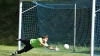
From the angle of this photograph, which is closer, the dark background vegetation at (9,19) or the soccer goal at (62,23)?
the soccer goal at (62,23)

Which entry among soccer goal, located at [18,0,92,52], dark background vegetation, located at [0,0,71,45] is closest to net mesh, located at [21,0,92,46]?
soccer goal, located at [18,0,92,52]

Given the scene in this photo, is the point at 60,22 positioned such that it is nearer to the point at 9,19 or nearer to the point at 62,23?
the point at 62,23

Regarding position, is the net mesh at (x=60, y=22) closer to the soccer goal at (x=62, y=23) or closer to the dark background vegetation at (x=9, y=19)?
the soccer goal at (x=62, y=23)

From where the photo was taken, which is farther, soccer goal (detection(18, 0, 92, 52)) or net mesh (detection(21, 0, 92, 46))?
net mesh (detection(21, 0, 92, 46))

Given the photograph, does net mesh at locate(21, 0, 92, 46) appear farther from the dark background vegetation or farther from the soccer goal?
the dark background vegetation

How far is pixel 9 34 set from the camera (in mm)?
24859

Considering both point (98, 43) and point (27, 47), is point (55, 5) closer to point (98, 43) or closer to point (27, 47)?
point (98, 43)

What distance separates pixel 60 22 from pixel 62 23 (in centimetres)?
17

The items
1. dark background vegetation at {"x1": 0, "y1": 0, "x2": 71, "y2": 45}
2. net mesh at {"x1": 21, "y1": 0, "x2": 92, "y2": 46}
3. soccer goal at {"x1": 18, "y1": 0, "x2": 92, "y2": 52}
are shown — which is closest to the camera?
soccer goal at {"x1": 18, "y1": 0, "x2": 92, "y2": 52}

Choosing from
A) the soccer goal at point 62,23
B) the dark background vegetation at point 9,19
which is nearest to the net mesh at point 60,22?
the soccer goal at point 62,23

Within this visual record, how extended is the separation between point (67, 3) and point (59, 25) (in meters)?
1.71

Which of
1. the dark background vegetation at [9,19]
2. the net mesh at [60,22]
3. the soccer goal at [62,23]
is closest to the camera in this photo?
the soccer goal at [62,23]

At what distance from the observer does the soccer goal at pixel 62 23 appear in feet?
57.9

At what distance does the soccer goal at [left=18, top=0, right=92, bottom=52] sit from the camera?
57.9ft
